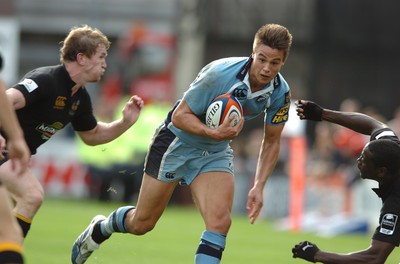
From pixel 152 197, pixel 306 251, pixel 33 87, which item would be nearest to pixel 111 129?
pixel 152 197

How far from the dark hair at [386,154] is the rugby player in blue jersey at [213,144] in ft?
3.17

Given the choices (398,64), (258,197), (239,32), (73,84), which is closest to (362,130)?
(258,197)

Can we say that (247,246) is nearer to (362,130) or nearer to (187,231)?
(187,231)

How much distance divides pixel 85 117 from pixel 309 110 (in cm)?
196

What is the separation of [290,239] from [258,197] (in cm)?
709

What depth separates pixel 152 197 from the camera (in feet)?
29.2

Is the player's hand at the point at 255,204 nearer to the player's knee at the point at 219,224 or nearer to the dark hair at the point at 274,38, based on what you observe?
the player's knee at the point at 219,224

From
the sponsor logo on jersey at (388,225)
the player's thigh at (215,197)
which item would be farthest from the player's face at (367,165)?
the player's thigh at (215,197)

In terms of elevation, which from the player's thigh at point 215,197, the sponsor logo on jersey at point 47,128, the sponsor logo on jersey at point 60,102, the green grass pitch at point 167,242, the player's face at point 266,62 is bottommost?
the green grass pitch at point 167,242

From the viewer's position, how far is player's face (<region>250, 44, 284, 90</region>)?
826 centimetres

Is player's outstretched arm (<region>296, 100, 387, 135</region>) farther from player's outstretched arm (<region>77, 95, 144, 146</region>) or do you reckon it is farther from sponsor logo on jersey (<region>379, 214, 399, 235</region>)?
player's outstretched arm (<region>77, 95, 144, 146</region>)

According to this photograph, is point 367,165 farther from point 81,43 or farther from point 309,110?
point 81,43

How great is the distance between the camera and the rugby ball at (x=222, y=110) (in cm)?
820

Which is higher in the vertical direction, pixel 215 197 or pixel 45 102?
pixel 45 102
